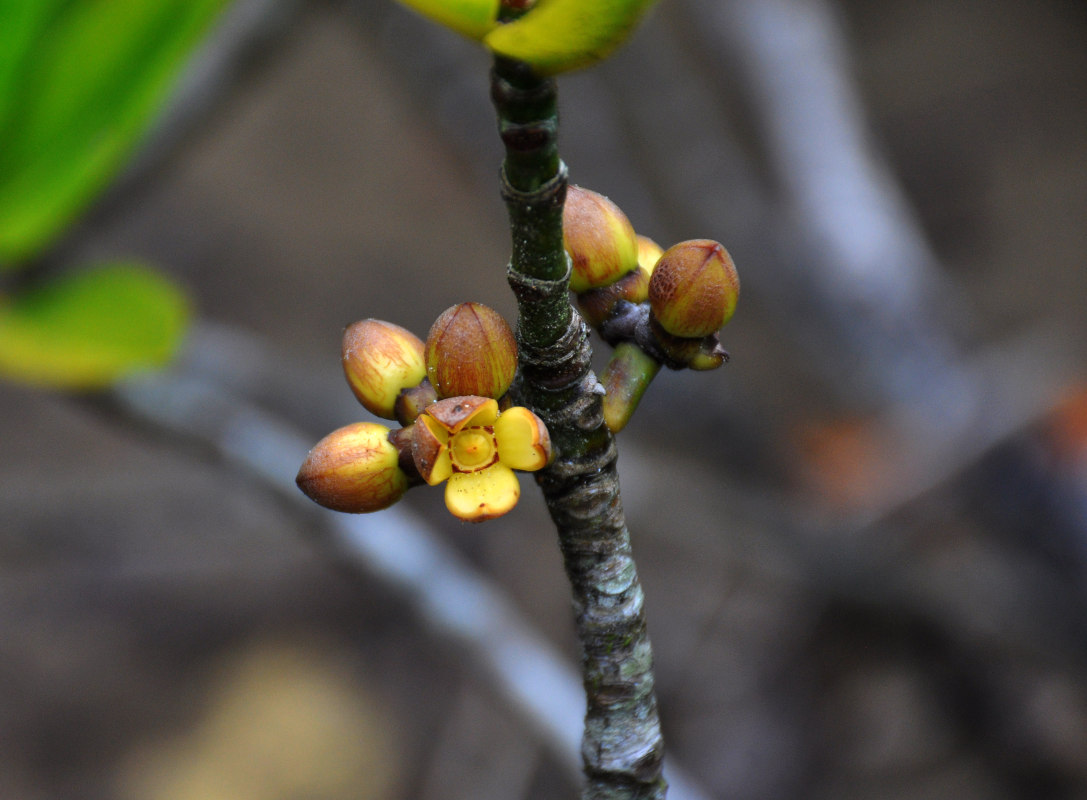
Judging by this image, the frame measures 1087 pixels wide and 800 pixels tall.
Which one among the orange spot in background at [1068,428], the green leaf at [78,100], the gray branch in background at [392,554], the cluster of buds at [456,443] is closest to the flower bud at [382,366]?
the cluster of buds at [456,443]

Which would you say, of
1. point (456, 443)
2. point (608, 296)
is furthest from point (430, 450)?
point (608, 296)

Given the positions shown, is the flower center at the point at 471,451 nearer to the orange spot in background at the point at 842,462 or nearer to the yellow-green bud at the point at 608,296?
the yellow-green bud at the point at 608,296

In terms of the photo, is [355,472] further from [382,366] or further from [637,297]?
[637,297]

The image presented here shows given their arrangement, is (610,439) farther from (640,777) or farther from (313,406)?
(313,406)

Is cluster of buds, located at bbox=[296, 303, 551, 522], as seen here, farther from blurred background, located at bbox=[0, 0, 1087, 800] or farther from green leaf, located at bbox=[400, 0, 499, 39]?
blurred background, located at bbox=[0, 0, 1087, 800]

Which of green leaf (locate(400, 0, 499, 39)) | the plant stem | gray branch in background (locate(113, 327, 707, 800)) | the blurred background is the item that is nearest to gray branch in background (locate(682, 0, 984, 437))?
the blurred background
